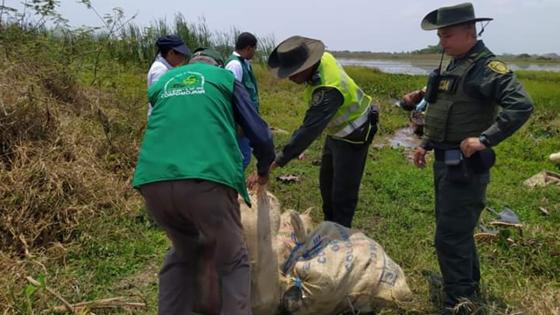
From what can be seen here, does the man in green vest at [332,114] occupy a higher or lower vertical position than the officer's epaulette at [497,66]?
lower

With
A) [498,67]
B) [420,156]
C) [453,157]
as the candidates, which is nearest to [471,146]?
[453,157]

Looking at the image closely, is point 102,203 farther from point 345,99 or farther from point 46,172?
point 345,99

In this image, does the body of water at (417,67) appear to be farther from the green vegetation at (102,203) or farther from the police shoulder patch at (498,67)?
the police shoulder patch at (498,67)

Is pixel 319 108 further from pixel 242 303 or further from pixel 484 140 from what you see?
pixel 242 303

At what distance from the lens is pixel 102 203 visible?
4.34 m

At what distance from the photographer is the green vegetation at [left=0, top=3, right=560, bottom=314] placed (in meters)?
3.20

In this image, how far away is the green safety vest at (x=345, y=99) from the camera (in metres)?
3.37

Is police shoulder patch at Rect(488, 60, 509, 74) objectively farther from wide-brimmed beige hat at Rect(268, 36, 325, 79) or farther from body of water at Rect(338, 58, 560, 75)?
body of water at Rect(338, 58, 560, 75)

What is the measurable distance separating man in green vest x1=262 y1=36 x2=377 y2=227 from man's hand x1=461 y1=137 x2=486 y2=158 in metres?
0.98

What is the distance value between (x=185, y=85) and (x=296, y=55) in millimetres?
1242

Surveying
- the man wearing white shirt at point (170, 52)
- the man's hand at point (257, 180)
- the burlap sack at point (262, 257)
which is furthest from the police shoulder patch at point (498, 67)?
the man wearing white shirt at point (170, 52)

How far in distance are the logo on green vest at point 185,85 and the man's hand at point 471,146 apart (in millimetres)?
1379

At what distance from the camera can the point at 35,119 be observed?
14.8 feet

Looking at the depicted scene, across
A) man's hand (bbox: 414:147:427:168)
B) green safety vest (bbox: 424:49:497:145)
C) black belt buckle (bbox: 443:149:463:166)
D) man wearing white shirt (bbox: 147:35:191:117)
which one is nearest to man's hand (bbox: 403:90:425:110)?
man's hand (bbox: 414:147:427:168)
